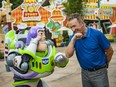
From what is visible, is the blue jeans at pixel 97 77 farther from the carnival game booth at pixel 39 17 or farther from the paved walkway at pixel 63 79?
the carnival game booth at pixel 39 17

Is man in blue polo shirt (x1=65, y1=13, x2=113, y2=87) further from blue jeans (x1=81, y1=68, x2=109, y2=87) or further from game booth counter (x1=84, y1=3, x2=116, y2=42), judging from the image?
game booth counter (x1=84, y1=3, x2=116, y2=42)

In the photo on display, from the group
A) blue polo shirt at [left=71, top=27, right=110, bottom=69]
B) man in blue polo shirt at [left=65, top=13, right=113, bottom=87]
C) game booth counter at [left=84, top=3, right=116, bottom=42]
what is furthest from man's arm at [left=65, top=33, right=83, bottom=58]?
game booth counter at [left=84, top=3, right=116, bottom=42]

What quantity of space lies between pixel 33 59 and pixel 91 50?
2.26 feet

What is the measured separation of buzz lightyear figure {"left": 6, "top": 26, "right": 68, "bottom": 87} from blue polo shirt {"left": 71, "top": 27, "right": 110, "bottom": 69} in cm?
24

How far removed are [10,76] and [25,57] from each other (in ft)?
19.1

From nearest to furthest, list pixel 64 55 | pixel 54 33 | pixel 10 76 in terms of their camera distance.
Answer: pixel 64 55 < pixel 10 76 < pixel 54 33

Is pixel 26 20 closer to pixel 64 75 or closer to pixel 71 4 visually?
pixel 71 4

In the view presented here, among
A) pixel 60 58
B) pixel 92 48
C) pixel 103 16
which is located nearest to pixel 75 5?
pixel 103 16

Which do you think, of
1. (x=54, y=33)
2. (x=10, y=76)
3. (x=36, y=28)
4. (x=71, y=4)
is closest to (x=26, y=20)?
(x=54, y=33)

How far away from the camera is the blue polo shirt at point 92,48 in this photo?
382cm

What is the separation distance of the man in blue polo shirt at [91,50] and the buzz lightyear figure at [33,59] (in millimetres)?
A: 229

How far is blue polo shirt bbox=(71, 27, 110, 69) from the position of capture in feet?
12.5

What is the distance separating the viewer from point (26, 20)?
26.1 metres

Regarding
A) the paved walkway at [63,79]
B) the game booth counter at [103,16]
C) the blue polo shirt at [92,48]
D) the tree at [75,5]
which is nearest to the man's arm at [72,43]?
the blue polo shirt at [92,48]
